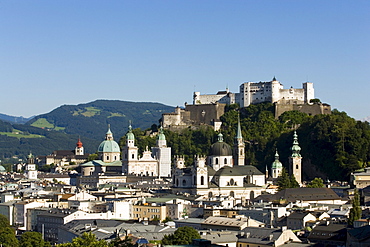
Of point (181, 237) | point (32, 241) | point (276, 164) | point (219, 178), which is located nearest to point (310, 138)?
point (276, 164)

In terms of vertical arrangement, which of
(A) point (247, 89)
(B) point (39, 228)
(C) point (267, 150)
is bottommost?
(B) point (39, 228)

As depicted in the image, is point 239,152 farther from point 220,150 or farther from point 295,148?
point 220,150

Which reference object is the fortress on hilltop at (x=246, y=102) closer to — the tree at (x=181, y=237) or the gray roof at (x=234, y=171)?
the gray roof at (x=234, y=171)

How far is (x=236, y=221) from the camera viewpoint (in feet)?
230

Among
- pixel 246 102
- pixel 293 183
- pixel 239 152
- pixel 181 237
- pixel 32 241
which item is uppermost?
pixel 246 102

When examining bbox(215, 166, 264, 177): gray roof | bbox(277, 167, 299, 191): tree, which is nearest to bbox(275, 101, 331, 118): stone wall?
bbox(277, 167, 299, 191): tree

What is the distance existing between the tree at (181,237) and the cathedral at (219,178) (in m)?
33.9

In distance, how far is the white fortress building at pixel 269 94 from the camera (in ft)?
453

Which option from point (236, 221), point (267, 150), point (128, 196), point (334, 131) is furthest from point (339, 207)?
point (267, 150)

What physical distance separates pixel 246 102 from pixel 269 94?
4.10m

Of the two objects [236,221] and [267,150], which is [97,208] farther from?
[267,150]

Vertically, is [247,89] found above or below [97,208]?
above

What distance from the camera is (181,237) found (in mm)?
59656

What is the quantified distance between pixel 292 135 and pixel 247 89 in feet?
56.9
